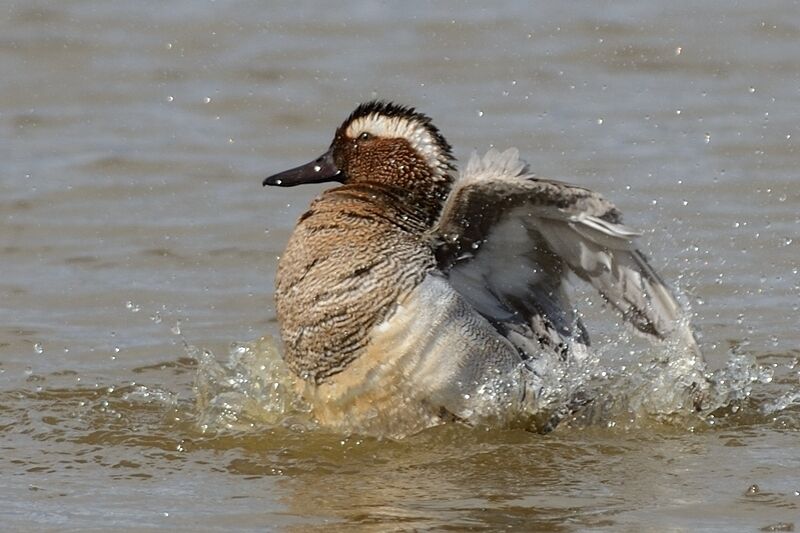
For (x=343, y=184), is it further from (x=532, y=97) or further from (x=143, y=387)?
(x=532, y=97)

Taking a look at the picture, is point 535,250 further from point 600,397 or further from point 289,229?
point 289,229

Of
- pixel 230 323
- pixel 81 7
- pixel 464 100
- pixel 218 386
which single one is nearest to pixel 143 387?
pixel 218 386

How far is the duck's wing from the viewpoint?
5895 mm

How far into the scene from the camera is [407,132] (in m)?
6.51

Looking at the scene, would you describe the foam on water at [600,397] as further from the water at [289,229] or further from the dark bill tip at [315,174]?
the dark bill tip at [315,174]

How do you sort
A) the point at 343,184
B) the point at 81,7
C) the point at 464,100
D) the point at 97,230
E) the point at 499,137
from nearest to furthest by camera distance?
the point at 343,184 → the point at 97,230 → the point at 499,137 → the point at 464,100 → the point at 81,7

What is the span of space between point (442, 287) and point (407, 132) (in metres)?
0.72

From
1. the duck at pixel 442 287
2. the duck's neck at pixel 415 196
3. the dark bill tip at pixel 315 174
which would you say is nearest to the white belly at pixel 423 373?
the duck at pixel 442 287

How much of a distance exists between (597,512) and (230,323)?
9.85ft

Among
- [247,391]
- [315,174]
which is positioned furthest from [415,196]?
[247,391]

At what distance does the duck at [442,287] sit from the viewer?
600 cm

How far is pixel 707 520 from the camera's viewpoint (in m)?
5.26

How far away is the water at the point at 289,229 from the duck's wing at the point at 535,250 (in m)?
0.29

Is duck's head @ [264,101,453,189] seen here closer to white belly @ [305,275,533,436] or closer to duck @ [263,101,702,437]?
duck @ [263,101,702,437]
